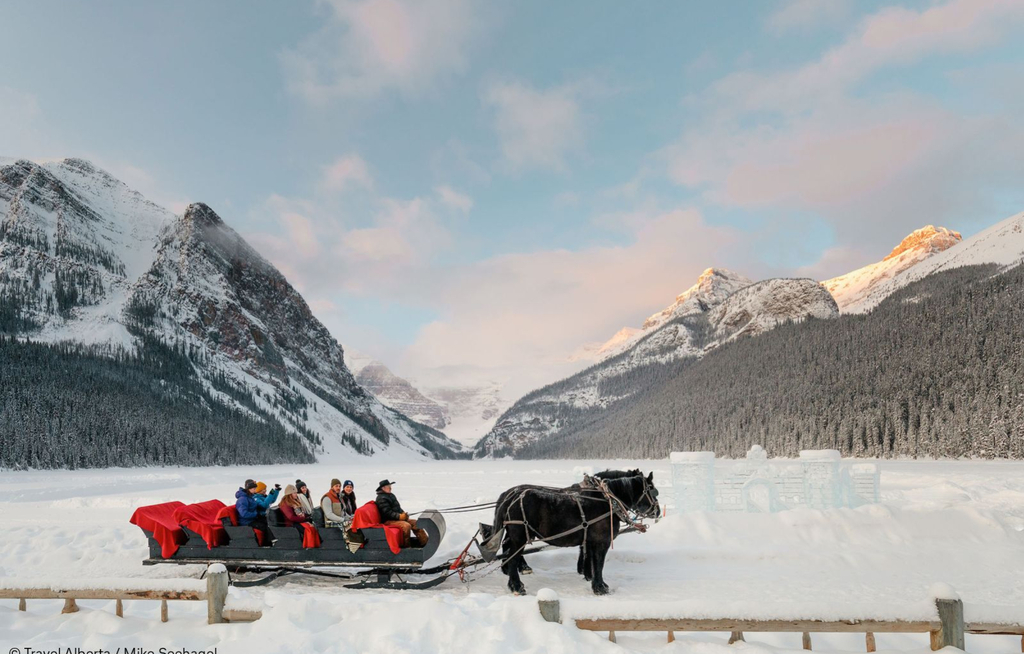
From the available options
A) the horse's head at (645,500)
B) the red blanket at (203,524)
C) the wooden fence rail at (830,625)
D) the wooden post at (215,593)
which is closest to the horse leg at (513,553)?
the horse's head at (645,500)

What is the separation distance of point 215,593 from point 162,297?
6607 inches

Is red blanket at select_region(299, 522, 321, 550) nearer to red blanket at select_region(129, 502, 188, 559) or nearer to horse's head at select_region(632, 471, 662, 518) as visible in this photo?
red blanket at select_region(129, 502, 188, 559)

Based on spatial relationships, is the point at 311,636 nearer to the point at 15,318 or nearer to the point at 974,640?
the point at 974,640

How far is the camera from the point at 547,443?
18400 centimetres

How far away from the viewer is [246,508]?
34.7 ft

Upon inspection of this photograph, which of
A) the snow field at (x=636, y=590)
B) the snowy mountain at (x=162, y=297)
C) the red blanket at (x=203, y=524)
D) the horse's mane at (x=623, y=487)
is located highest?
the snowy mountain at (x=162, y=297)

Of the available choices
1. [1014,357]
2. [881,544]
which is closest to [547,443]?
[1014,357]

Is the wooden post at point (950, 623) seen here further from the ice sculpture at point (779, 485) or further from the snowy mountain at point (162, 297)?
the snowy mountain at point (162, 297)

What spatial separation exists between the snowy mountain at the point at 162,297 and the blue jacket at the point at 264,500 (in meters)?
122

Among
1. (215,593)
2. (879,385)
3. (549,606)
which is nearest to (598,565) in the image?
(549,606)

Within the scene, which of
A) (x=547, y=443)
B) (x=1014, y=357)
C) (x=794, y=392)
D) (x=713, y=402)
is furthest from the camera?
(x=547, y=443)

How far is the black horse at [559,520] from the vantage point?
1014 cm

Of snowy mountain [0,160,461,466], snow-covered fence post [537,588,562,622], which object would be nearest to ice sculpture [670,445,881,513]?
snow-covered fence post [537,588,562,622]

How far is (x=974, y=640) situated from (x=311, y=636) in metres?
8.43
